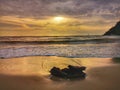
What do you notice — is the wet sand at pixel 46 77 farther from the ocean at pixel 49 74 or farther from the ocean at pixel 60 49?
the ocean at pixel 60 49

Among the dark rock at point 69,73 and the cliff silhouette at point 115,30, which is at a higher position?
the cliff silhouette at point 115,30

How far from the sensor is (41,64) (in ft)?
51.3

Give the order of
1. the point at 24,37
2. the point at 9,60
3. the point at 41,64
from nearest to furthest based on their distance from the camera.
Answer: the point at 41,64
the point at 9,60
the point at 24,37

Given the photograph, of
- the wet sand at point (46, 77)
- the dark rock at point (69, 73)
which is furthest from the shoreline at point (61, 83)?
the dark rock at point (69, 73)

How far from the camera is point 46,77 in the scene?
1255 centimetres

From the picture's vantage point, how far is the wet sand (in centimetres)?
1101

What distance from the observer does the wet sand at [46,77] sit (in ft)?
36.1

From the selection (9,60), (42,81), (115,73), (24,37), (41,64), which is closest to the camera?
(42,81)

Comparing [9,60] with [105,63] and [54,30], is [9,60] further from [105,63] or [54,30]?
[54,30]

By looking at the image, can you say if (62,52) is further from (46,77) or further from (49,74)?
(46,77)

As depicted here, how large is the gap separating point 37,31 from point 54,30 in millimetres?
2805

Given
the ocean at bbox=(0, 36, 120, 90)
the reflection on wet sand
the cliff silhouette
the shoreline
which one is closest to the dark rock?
the ocean at bbox=(0, 36, 120, 90)

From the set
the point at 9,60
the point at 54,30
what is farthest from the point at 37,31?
the point at 9,60

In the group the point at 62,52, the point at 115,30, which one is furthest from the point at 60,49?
the point at 115,30
